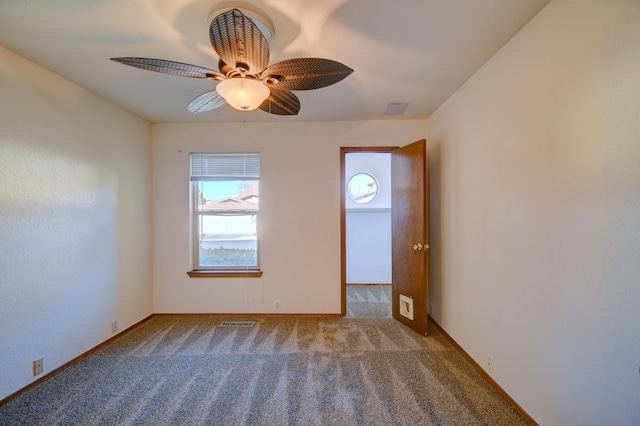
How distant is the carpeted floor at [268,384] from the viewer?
153 cm

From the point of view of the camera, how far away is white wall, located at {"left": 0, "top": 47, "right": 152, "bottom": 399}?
5.50 ft

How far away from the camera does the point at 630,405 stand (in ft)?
3.23

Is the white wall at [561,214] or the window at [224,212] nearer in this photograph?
the white wall at [561,214]

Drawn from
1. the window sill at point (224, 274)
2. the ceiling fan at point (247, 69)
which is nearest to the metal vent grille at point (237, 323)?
the window sill at point (224, 274)

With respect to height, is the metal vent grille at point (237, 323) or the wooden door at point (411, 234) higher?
the wooden door at point (411, 234)

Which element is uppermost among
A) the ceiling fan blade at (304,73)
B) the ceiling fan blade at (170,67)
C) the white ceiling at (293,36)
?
the white ceiling at (293,36)

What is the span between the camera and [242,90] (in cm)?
134

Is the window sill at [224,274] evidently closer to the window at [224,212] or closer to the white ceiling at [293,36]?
the window at [224,212]

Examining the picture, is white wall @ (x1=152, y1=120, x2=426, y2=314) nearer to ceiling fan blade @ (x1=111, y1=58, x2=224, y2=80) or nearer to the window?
the window

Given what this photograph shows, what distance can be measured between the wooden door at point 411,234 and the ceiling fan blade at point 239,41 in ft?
6.23

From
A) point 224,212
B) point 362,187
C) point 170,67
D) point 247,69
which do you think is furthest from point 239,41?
point 362,187

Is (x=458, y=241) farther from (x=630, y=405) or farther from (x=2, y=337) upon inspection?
(x=2, y=337)

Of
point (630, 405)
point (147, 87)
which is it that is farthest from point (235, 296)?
point (630, 405)

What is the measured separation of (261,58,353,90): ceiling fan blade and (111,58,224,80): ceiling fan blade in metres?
0.31
